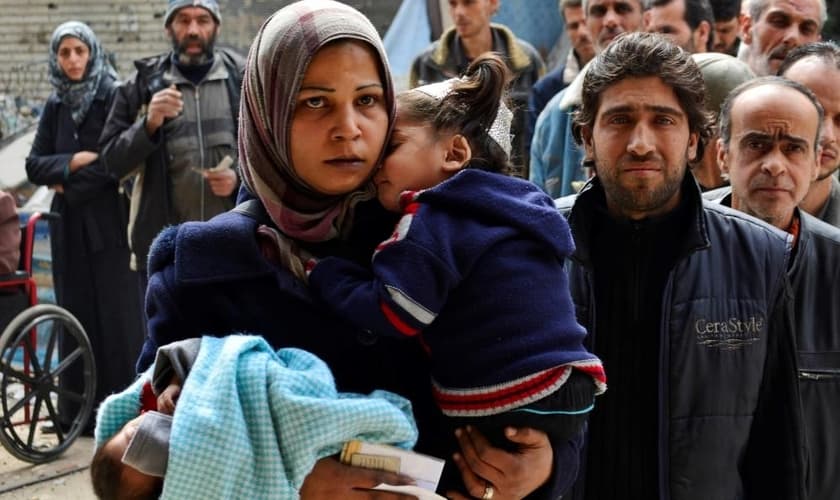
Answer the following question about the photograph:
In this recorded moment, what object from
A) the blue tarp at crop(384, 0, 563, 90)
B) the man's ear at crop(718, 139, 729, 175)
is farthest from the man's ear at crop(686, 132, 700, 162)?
the blue tarp at crop(384, 0, 563, 90)

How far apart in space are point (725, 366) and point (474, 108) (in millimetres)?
1121

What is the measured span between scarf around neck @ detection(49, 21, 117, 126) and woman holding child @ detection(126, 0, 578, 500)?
218 inches

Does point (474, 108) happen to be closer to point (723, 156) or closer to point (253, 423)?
point (253, 423)

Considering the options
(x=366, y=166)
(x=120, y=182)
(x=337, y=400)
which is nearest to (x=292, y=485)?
(x=337, y=400)

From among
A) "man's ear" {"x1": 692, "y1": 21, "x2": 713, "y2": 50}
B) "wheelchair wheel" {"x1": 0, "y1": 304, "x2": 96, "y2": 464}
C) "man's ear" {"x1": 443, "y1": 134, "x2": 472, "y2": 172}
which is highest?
"man's ear" {"x1": 692, "y1": 21, "x2": 713, "y2": 50}

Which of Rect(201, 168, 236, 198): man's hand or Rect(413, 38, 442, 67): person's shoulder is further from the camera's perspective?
Rect(413, 38, 442, 67): person's shoulder

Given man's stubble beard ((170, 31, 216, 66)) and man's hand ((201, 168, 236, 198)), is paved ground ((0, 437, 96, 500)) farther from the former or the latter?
man's stubble beard ((170, 31, 216, 66))

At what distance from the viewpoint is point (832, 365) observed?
302 centimetres

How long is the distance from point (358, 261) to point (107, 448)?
513 mm

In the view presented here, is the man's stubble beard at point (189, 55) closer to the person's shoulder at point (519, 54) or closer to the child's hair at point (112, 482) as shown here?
the person's shoulder at point (519, 54)

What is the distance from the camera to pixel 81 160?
22.6 ft

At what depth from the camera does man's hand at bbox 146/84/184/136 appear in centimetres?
650

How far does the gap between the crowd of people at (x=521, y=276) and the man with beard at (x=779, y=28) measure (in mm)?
56

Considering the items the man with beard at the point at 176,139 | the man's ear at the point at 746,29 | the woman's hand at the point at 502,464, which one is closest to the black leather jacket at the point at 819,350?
the woman's hand at the point at 502,464
